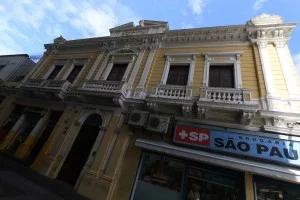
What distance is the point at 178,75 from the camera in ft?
28.3

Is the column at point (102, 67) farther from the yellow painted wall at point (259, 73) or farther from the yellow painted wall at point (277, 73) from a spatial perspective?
the yellow painted wall at point (277, 73)

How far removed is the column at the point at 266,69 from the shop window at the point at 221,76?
1.28 meters

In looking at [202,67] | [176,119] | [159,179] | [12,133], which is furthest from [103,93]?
[12,133]

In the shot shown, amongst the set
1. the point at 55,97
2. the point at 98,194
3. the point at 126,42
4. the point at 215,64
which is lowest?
the point at 98,194

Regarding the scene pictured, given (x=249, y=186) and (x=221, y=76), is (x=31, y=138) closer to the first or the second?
(x=249, y=186)

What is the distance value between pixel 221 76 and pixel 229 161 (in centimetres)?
422

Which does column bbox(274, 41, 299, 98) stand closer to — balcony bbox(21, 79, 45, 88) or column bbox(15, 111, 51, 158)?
column bbox(15, 111, 51, 158)

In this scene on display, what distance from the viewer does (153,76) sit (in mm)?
8898

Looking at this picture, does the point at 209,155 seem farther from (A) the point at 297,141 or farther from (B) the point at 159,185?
(A) the point at 297,141

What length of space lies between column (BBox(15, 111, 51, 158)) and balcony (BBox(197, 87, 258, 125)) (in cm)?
943

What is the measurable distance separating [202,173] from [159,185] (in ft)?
5.59

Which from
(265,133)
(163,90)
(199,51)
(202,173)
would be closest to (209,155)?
(202,173)

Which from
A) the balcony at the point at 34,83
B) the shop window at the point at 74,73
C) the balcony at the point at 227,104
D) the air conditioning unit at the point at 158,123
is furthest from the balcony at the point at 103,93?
the balcony at the point at 227,104

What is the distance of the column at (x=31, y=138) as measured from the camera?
354 inches
